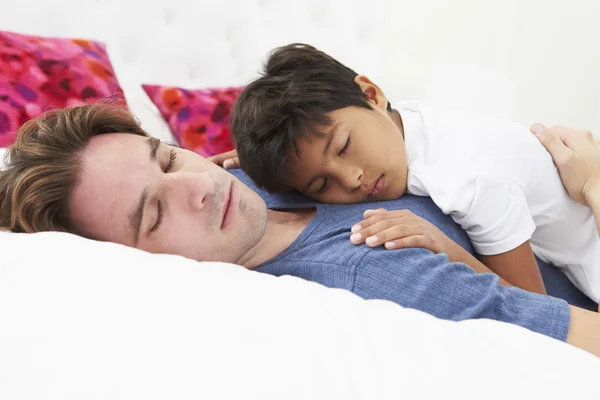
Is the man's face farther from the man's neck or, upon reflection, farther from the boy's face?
the boy's face

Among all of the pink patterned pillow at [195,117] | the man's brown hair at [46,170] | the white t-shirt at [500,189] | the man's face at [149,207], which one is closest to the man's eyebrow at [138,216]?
the man's face at [149,207]

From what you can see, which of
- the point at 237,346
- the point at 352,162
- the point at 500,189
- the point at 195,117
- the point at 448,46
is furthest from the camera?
the point at 448,46

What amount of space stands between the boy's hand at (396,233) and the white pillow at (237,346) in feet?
1.14

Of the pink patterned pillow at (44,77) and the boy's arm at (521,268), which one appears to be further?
the pink patterned pillow at (44,77)

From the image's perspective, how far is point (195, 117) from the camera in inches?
76.5

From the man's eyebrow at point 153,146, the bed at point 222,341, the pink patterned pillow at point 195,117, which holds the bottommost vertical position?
the pink patterned pillow at point 195,117

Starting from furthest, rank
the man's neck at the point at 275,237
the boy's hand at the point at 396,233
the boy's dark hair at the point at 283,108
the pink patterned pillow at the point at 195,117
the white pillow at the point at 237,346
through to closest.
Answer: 1. the pink patterned pillow at the point at 195,117
2. the boy's dark hair at the point at 283,108
3. the man's neck at the point at 275,237
4. the boy's hand at the point at 396,233
5. the white pillow at the point at 237,346

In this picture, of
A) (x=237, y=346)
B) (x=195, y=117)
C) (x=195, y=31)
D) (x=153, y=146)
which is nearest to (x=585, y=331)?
(x=237, y=346)

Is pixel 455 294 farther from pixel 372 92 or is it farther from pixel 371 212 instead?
pixel 372 92

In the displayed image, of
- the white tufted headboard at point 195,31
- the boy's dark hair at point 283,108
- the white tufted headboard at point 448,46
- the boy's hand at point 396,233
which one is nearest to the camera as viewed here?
the boy's hand at point 396,233

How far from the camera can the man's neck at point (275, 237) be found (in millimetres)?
1158

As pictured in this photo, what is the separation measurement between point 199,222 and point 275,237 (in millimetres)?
203

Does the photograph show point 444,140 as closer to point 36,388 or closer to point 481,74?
point 36,388

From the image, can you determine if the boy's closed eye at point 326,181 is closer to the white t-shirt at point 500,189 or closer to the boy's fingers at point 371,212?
the white t-shirt at point 500,189
